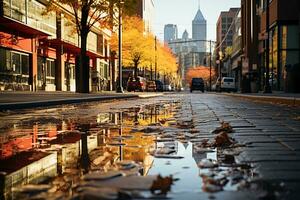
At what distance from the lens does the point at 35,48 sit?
4169 cm

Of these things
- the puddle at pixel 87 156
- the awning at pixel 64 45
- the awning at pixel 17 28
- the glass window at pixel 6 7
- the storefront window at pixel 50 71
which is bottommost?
the puddle at pixel 87 156

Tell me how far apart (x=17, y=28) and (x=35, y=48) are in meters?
4.89

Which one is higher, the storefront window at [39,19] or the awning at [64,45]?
the storefront window at [39,19]

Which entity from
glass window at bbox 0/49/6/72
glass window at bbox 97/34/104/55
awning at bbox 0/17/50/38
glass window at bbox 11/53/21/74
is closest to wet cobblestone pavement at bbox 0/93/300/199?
awning at bbox 0/17/50/38

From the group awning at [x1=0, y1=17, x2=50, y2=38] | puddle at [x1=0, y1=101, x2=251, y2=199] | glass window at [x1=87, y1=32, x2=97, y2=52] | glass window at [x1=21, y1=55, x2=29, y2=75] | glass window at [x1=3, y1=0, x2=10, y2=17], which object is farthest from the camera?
glass window at [x1=87, y1=32, x2=97, y2=52]

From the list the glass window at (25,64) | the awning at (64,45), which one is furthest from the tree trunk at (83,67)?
the awning at (64,45)

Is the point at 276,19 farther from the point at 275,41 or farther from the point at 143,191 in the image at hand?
the point at 143,191

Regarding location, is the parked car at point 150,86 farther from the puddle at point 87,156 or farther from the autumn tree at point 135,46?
the puddle at point 87,156

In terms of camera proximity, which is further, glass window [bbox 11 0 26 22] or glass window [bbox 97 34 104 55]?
glass window [bbox 97 34 104 55]

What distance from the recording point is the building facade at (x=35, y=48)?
3509cm

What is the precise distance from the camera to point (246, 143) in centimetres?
590

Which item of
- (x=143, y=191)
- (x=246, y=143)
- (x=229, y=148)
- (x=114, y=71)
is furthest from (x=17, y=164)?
(x=114, y=71)

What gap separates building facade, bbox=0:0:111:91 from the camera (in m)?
35.1

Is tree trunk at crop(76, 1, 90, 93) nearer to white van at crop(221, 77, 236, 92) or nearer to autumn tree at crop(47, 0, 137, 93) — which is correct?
autumn tree at crop(47, 0, 137, 93)
